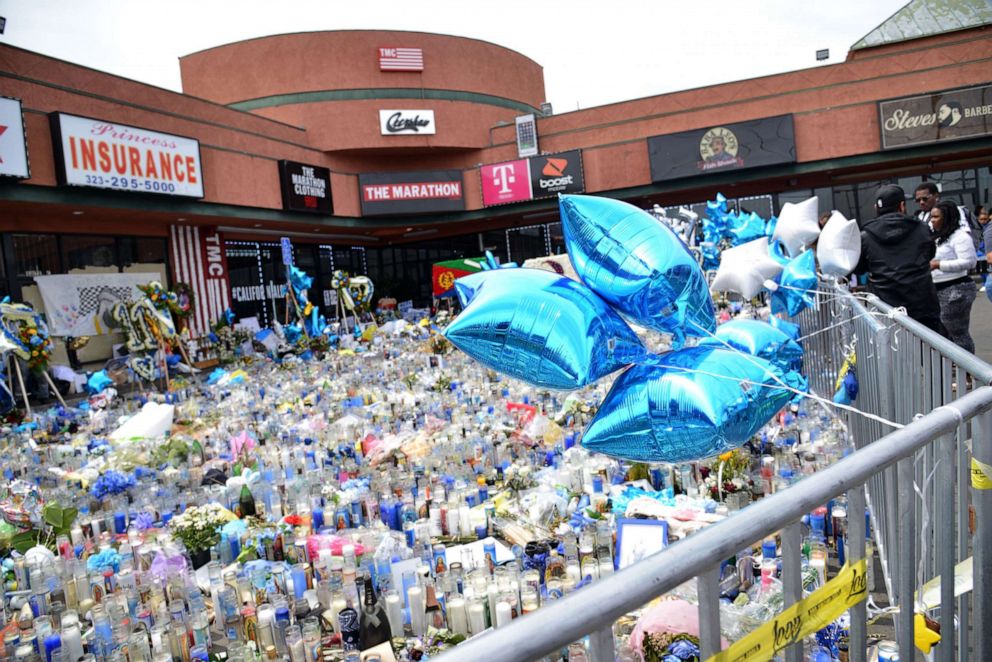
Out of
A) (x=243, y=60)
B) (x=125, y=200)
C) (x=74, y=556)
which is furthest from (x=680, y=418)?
(x=243, y=60)

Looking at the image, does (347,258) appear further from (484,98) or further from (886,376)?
(886,376)

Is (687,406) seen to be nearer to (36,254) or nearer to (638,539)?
(638,539)

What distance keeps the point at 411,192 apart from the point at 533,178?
3257 mm

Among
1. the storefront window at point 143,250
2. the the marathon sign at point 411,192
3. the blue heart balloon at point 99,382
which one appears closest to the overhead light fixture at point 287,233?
the storefront window at point 143,250

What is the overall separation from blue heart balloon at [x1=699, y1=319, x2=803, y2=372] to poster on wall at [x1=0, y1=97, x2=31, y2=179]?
32.2 ft

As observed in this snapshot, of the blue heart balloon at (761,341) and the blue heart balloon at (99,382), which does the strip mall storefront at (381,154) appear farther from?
the blue heart balloon at (761,341)

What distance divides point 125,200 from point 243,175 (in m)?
3.41

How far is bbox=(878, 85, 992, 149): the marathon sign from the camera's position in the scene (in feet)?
45.7

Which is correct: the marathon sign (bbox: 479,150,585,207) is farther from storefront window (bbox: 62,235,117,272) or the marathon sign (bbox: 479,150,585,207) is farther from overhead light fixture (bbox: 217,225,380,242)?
storefront window (bbox: 62,235,117,272)

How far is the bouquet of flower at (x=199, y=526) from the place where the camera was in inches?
117

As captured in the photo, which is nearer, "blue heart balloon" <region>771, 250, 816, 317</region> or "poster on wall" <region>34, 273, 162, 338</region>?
"blue heart balloon" <region>771, 250, 816, 317</region>

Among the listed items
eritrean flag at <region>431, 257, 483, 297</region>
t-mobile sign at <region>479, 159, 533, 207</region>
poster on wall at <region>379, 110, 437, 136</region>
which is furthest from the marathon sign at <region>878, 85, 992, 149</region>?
poster on wall at <region>379, 110, 437, 136</region>

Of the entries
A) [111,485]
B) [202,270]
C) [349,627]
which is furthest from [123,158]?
[349,627]

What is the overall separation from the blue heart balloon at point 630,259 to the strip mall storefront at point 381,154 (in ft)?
32.0
